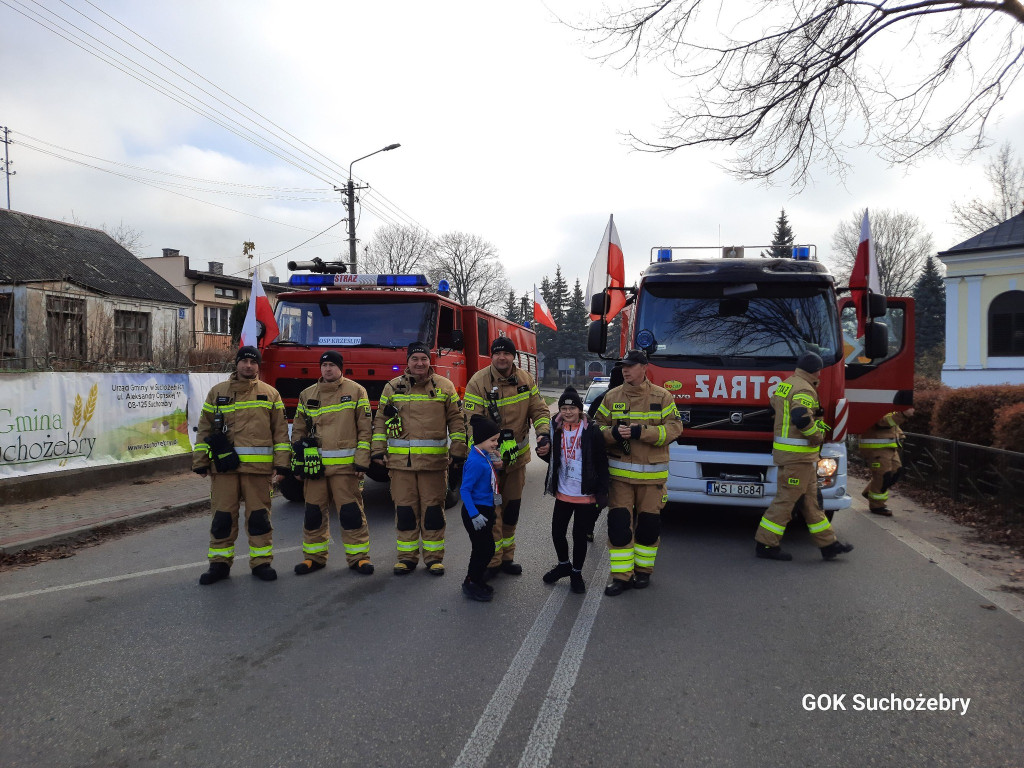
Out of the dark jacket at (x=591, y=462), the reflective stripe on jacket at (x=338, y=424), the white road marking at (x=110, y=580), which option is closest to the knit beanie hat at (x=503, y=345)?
the dark jacket at (x=591, y=462)

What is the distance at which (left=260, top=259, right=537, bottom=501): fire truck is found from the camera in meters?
8.51

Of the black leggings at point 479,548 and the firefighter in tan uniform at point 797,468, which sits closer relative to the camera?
the black leggings at point 479,548

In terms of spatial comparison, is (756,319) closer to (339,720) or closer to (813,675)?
(813,675)

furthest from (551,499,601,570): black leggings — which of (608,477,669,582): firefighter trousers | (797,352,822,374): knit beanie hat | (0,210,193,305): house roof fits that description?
(0,210,193,305): house roof

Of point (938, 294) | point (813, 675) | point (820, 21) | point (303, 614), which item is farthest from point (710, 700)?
point (938, 294)

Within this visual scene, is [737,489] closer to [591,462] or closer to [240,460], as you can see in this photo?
[591,462]

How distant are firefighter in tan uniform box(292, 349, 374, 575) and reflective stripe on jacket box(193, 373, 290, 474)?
0.18 m

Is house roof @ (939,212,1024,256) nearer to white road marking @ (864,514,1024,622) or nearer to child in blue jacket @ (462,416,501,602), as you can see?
white road marking @ (864,514,1024,622)

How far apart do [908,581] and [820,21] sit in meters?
6.04

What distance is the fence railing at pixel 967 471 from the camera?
736 cm

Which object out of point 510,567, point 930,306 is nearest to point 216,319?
point 510,567

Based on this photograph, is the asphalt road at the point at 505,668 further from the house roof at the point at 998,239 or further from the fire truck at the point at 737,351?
the house roof at the point at 998,239

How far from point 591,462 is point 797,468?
2.24 m

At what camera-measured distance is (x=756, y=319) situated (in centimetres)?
707
